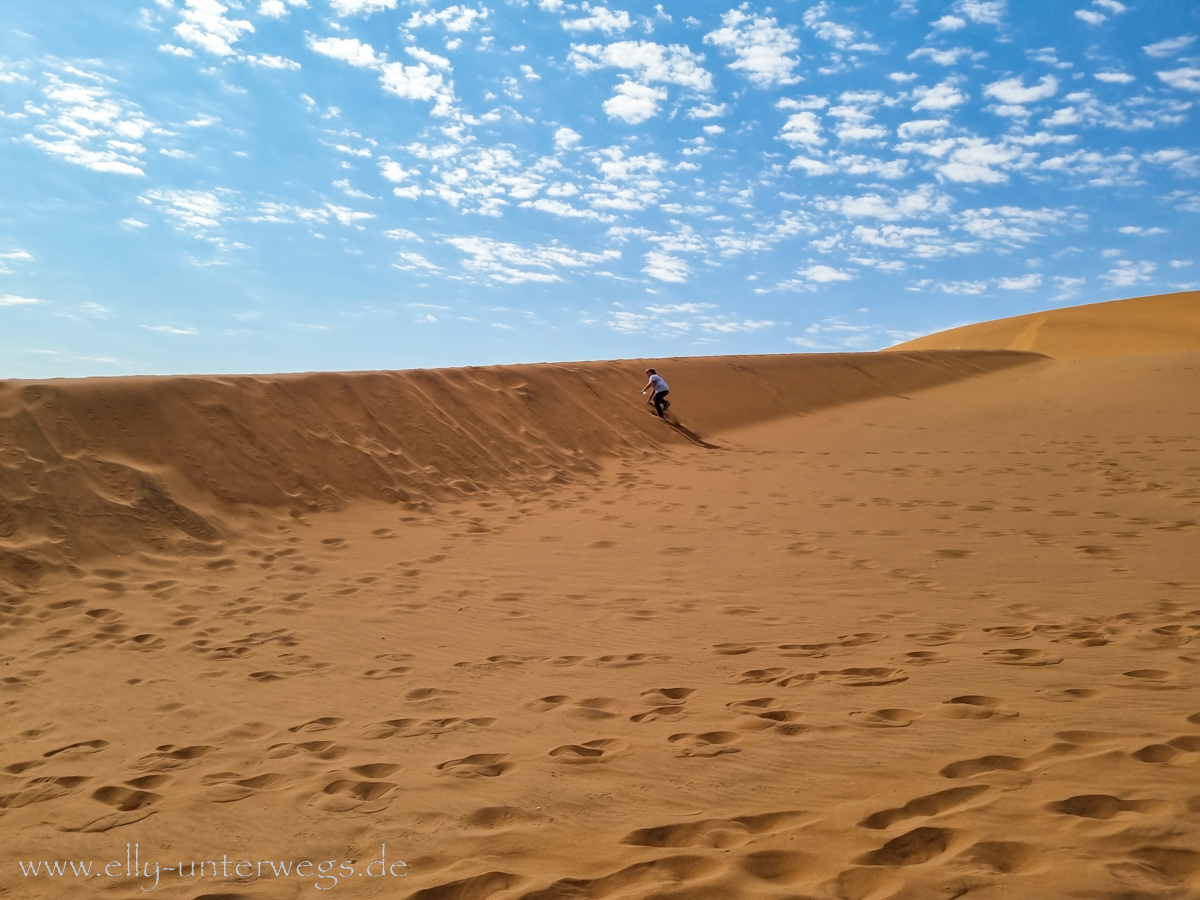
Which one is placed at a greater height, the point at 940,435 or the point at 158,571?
the point at 940,435

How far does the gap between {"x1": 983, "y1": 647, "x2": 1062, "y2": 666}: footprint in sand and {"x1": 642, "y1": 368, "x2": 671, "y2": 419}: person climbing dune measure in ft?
38.2

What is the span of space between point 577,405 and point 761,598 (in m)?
9.86

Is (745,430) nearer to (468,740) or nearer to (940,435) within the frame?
(940,435)

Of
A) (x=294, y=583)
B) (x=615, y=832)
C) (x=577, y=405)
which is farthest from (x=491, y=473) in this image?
(x=615, y=832)

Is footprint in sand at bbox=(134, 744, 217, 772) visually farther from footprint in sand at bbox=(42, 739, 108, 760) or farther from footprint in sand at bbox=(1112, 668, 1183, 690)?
footprint in sand at bbox=(1112, 668, 1183, 690)

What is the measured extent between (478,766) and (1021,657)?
283 centimetres

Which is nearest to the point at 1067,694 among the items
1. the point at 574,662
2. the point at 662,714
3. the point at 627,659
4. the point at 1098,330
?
the point at 662,714

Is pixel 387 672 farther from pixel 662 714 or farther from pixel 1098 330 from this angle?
pixel 1098 330

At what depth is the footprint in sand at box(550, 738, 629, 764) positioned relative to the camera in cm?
323

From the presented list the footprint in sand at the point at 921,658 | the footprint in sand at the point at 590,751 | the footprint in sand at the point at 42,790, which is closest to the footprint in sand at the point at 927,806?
the footprint in sand at the point at 590,751

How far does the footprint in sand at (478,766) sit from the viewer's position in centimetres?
320

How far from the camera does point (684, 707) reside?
3723 millimetres

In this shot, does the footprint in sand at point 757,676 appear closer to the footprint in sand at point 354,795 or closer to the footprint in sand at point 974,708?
the footprint in sand at point 974,708

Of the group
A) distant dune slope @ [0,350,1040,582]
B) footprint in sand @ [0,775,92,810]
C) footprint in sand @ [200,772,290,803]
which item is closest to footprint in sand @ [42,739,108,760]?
footprint in sand @ [0,775,92,810]
